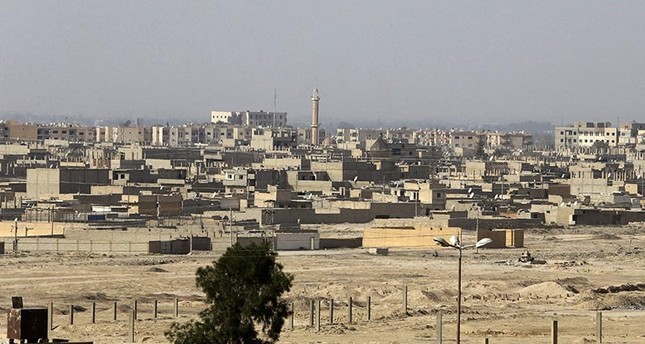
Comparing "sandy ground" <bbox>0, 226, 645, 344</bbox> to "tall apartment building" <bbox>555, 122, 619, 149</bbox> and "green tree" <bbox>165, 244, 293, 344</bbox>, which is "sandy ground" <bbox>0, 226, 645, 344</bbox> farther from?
"tall apartment building" <bbox>555, 122, 619, 149</bbox>

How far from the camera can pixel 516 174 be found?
93125 mm

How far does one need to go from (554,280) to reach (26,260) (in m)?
12.7

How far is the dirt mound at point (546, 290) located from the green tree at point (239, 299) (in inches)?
593

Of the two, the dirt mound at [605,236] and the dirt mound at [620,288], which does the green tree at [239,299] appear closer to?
the dirt mound at [620,288]

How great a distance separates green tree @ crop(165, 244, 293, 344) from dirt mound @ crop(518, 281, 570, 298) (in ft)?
49.4

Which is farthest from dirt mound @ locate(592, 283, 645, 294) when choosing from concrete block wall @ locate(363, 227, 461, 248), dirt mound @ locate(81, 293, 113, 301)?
concrete block wall @ locate(363, 227, 461, 248)

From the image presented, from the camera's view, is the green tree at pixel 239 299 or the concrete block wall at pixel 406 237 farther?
the concrete block wall at pixel 406 237

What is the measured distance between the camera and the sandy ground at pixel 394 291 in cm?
2758

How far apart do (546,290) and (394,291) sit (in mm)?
3053

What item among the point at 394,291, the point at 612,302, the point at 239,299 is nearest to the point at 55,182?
the point at 394,291

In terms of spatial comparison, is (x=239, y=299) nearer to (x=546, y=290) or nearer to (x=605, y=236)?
(x=546, y=290)

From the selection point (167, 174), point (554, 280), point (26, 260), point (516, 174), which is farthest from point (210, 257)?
point (516, 174)

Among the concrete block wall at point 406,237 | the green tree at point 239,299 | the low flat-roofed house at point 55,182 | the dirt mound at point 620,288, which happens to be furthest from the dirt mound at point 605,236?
the green tree at point 239,299

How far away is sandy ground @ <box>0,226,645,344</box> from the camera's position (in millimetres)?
27578
